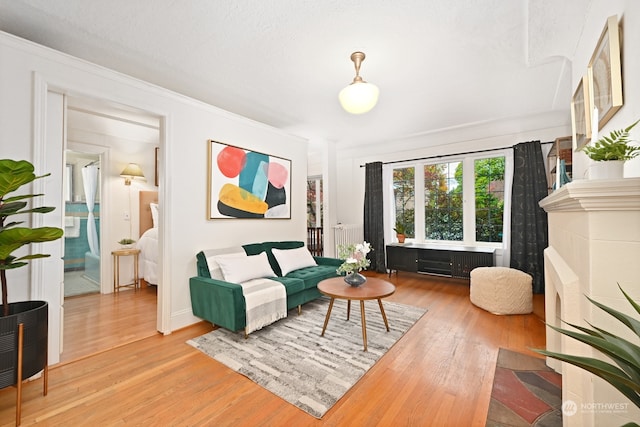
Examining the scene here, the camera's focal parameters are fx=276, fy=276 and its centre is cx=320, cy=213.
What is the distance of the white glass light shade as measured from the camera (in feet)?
7.35

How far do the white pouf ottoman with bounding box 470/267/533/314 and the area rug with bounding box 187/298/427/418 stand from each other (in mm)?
801

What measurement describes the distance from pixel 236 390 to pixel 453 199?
443cm

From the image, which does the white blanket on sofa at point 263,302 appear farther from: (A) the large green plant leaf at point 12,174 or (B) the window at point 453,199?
(B) the window at point 453,199

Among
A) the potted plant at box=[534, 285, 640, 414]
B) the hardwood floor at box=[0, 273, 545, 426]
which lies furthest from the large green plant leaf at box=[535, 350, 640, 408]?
the hardwood floor at box=[0, 273, 545, 426]

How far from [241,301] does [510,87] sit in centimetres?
374

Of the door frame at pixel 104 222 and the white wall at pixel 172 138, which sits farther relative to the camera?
the door frame at pixel 104 222

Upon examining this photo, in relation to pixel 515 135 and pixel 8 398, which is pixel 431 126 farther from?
pixel 8 398

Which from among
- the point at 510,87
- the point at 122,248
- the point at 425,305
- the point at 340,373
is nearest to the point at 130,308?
the point at 122,248

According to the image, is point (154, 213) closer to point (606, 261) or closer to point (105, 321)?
point (105, 321)

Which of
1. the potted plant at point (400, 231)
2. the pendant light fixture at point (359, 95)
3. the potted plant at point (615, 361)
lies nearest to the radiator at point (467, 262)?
the potted plant at point (400, 231)

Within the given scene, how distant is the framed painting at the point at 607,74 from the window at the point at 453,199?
2992 millimetres

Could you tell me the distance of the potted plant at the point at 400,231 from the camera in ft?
17.1

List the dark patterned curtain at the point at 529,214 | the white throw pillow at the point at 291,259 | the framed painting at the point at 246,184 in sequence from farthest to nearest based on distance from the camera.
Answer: the dark patterned curtain at the point at 529,214 < the white throw pillow at the point at 291,259 < the framed painting at the point at 246,184

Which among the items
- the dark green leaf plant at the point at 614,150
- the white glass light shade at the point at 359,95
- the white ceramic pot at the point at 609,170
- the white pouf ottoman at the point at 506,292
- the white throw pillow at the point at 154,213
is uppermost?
the white glass light shade at the point at 359,95
